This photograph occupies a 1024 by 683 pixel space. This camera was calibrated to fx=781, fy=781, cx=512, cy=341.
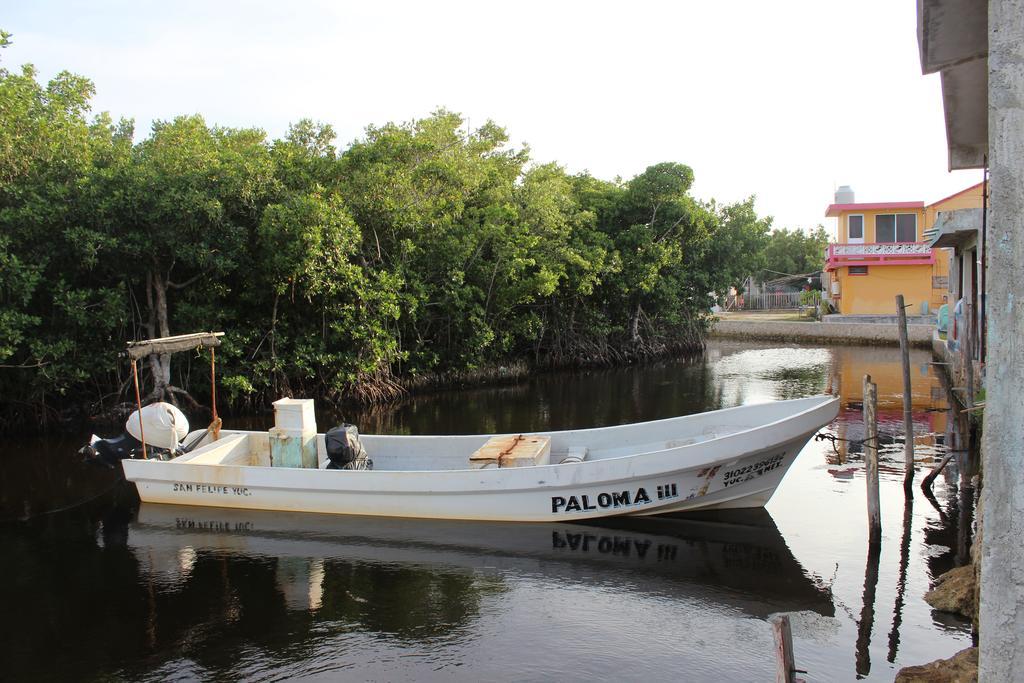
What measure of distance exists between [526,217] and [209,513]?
54.0 feet

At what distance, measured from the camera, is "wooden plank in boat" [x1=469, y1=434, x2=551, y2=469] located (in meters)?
11.1

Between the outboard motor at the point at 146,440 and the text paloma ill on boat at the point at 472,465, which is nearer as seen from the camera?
the text paloma ill on boat at the point at 472,465

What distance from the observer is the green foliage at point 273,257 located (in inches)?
644

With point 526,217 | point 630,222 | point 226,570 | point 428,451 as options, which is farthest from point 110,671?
point 630,222

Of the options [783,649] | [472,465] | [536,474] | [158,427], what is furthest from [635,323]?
[783,649]

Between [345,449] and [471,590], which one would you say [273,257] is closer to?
[345,449]

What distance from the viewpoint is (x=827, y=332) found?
36.8 m

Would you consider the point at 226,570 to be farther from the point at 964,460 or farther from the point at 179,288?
the point at 964,460

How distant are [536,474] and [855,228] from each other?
1308 inches

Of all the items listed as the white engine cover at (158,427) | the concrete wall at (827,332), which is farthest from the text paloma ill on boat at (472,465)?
the concrete wall at (827,332)

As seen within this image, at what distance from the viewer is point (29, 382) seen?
1738 centimetres

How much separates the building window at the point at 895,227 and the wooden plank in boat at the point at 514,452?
32.0 meters

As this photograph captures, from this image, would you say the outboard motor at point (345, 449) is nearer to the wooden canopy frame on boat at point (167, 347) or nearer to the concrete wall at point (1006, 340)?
the wooden canopy frame on boat at point (167, 347)

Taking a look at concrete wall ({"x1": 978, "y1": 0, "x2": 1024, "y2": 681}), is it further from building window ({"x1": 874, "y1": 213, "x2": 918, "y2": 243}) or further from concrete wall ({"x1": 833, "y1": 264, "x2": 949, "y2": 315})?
building window ({"x1": 874, "y1": 213, "x2": 918, "y2": 243})
